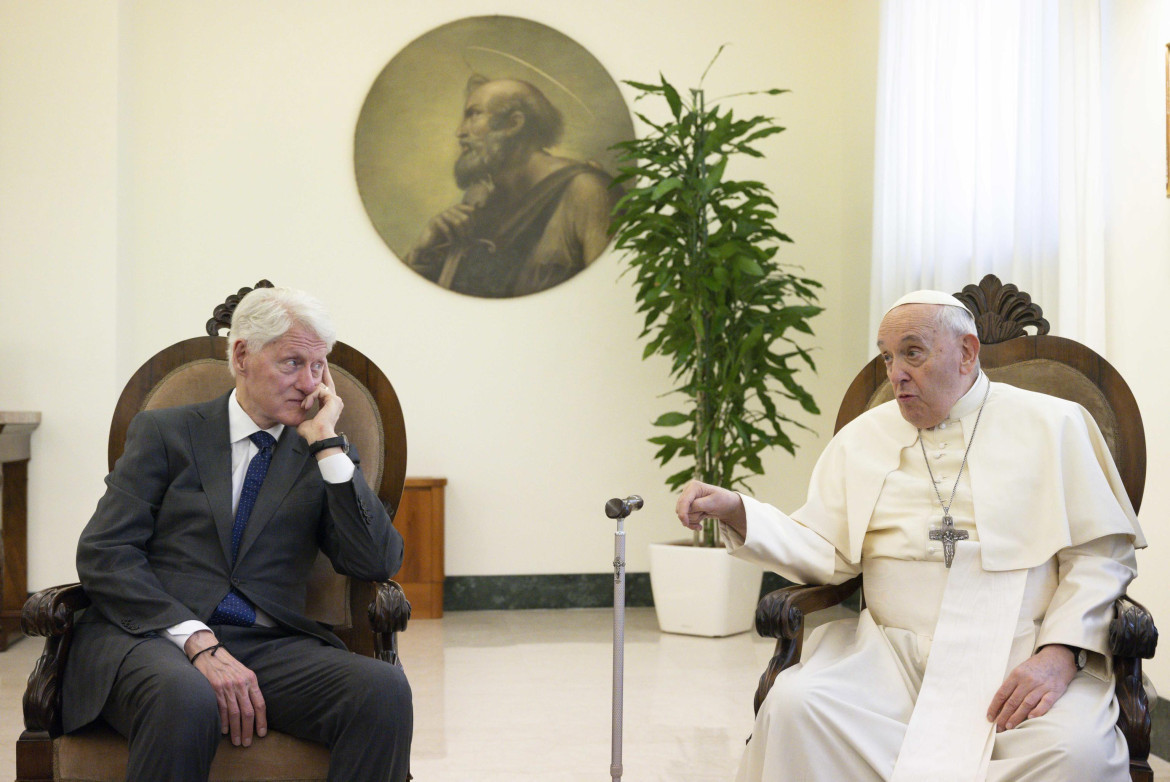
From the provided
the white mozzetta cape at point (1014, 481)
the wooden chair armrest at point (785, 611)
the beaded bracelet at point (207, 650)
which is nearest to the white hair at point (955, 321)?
the white mozzetta cape at point (1014, 481)

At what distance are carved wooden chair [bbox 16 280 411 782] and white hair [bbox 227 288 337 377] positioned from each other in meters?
0.21

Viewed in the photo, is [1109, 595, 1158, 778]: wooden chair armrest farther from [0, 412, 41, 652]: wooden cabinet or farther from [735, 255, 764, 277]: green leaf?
[0, 412, 41, 652]: wooden cabinet

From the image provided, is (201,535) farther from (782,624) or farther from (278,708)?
(782,624)

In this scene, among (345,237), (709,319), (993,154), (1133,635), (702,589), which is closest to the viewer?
(1133,635)

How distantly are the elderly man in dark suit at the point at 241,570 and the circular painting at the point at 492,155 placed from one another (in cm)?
330

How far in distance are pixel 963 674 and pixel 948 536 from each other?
291mm

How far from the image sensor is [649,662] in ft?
15.0

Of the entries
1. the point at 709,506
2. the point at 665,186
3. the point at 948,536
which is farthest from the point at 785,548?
the point at 665,186

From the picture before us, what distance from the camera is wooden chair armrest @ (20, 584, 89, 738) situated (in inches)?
78.7

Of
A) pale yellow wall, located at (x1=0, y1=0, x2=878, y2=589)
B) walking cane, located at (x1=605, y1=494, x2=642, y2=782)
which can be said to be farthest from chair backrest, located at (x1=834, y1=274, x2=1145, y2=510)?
pale yellow wall, located at (x1=0, y1=0, x2=878, y2=589)

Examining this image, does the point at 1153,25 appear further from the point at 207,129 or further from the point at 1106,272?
the point at 207,129

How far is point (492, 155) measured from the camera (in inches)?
225

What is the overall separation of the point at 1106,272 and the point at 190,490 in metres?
2.87

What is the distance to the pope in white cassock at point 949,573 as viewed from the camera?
2008 millimetres
